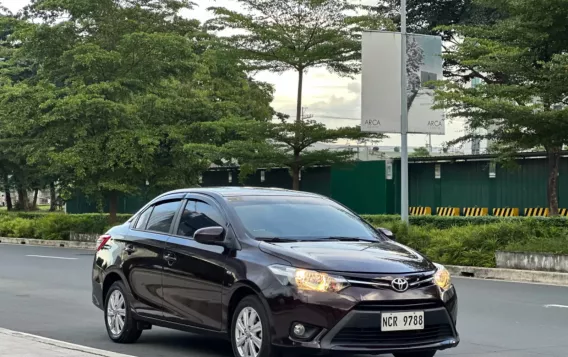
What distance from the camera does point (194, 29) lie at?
1909 inches

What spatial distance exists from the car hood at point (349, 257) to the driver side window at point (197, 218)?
93 cm

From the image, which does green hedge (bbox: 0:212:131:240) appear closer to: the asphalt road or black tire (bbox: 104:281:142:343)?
the asphalt road

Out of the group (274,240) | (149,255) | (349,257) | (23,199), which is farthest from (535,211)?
(23,199)

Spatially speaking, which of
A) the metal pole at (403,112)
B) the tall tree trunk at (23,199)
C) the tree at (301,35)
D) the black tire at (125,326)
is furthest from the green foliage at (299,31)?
the tall tree trunk at (23,199)

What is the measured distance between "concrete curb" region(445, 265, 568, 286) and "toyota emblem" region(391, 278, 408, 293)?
35.1 feet

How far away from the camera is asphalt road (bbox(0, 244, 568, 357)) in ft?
30.7

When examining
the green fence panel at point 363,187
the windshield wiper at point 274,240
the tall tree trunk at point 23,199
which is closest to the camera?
the windshield wiper at point 274,240

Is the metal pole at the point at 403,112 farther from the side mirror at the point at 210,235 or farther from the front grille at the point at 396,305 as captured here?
the front grille at the point at 396,305

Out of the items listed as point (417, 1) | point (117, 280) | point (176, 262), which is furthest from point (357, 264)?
point (417, 1)

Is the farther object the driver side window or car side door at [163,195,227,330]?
the driver side window

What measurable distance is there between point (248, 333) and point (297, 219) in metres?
1.33

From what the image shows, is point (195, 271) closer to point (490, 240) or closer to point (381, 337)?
A: point (381, 337)

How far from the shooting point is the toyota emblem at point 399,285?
7121 millimetres

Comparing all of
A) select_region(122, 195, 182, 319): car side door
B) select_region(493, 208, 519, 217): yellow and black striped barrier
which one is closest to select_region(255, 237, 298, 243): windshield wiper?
select_region(122, 195, 182, 319): car side door
